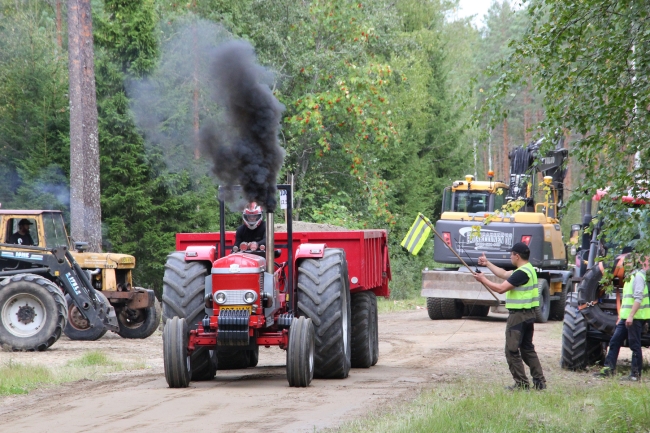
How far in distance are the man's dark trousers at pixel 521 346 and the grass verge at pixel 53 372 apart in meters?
5.17

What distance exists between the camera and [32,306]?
614 inches

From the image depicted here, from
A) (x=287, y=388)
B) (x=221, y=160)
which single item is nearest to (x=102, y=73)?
(x=221, y=160)

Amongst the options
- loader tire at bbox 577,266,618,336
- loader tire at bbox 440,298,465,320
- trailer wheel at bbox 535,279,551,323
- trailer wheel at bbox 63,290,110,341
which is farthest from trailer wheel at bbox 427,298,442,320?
loader tire at bbox 577,266,618,336

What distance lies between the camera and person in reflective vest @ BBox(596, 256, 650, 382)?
1235 cm

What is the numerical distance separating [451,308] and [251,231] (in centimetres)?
1240

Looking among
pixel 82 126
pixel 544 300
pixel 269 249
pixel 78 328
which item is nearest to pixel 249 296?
pixel 269 249

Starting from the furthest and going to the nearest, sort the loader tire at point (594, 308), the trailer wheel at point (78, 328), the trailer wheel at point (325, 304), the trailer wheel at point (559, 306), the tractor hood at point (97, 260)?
1. the trailer wheel at point (559, 306)
2. the tractor hood at point (97, 260)
3. the trailer wheel at point (78, 328)
4. the loader tire at point (594, 308)
5. the trailer wheel at point (325, 304)

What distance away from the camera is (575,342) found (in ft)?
43.2

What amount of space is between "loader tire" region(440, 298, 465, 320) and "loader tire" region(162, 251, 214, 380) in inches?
501

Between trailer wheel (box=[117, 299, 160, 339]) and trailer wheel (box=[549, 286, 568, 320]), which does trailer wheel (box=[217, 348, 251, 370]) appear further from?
trailer wheel (box=[549, 286, 568, 320])

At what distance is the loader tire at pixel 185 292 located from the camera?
34.8ft

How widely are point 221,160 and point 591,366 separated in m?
6.20

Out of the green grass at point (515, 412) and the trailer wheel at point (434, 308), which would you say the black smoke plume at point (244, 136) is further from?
the trailer wheel at point (434, 308)

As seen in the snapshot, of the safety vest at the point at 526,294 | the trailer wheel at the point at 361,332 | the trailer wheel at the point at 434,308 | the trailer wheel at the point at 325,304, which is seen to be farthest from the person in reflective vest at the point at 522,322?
the trailer wheel at the point at 434,308
